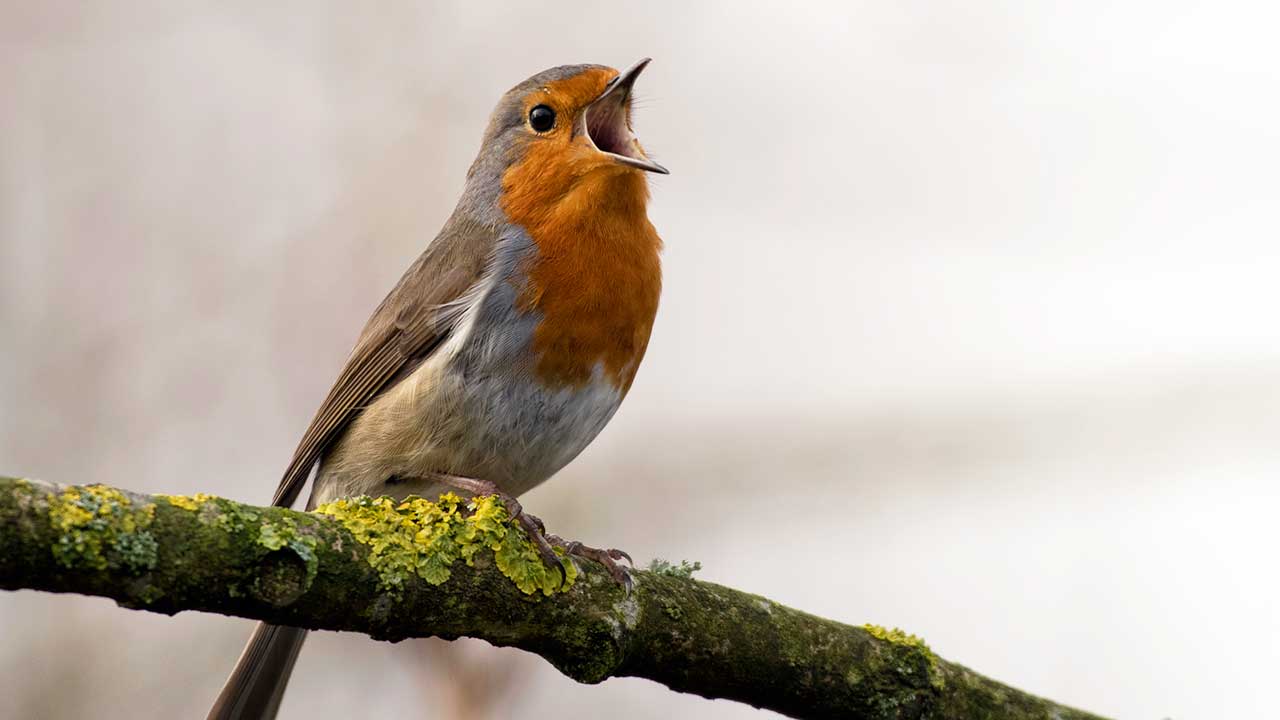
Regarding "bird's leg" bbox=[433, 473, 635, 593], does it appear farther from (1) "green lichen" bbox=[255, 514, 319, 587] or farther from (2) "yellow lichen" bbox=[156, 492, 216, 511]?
(2) "yellow lichen" bbox=[156, 492, 216, 511]

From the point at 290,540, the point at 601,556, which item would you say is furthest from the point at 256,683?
the point at 290,540

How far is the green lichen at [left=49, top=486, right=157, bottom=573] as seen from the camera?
169cm

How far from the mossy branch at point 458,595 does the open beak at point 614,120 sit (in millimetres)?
1385

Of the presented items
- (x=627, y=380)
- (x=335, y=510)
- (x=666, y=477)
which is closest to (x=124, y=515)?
(x=335, y=510)

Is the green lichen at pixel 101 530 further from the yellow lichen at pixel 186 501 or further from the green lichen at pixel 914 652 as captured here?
the green lichen at pixel 914 652

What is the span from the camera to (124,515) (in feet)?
5.80

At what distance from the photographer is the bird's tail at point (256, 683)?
312 centimetres

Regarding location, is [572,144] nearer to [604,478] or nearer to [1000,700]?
[604,478]

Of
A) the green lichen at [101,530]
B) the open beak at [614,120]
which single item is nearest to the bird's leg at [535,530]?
the green lichen at [101,530]

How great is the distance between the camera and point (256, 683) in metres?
3.12

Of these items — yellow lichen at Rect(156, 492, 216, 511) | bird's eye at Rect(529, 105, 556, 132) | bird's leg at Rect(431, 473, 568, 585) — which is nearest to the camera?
yellow lichen at Rect(156, 492, 216, 511)

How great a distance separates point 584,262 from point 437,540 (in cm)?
115

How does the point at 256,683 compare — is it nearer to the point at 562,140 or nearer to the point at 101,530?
the point at 101,530

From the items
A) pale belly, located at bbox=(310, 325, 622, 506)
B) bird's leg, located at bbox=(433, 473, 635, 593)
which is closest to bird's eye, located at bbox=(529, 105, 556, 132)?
pale belly, located at bbox=(310, 325, 622, 506)
